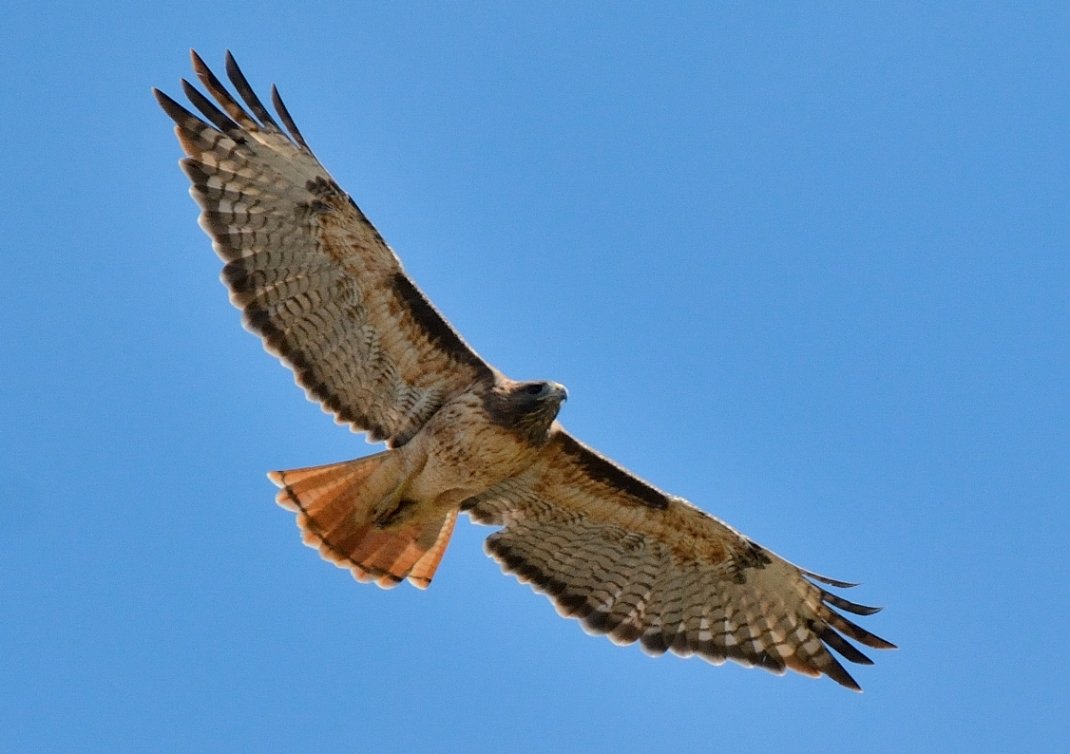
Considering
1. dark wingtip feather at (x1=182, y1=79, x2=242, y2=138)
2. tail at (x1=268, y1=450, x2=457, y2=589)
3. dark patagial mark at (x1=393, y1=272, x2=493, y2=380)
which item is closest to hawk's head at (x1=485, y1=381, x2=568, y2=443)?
dark patagial mark at (x1=393, y1=272, x2=493, y2=380)

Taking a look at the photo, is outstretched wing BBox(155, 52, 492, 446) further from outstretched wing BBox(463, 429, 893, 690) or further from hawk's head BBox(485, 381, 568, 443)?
outstretched wing BBox(463, 429, 893, 690)

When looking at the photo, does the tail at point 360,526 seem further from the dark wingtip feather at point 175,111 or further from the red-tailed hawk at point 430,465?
the dark wingtip feather at point 175,111

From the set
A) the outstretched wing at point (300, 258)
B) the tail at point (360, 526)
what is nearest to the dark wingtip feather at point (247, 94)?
the outstretched wing at point (300, 258)

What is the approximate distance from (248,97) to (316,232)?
1.00m

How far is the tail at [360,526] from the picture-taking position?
11.3 metres

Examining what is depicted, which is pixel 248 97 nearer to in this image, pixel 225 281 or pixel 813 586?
pixel 225 281

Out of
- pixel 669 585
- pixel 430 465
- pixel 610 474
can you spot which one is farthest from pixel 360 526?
pixel 669 585

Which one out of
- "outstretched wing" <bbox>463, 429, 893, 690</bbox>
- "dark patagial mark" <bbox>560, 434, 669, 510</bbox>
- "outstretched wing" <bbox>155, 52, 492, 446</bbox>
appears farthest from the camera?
"outstretched wing" <bbox>463, 429, 893, 690</bbox>

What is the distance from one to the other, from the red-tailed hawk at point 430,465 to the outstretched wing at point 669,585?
0.04 ft

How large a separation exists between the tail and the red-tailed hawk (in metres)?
0.01

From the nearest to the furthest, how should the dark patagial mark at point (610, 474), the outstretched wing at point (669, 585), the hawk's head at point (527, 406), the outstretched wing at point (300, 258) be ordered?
1. the hawk's head at point (527, 406)
2. the outstretched wing at point (300, 258)
3. the dark patagial mark at point (610, 474)
4. the outstretched wing at point (669, 585)

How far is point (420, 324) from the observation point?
1132 centimetres

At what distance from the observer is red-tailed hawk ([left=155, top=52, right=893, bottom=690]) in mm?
11219

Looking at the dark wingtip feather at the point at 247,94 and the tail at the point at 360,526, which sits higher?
the dark wingtip feather at the point at 247,94
